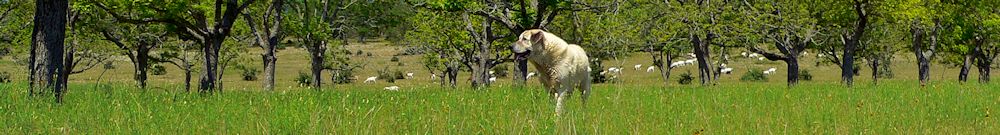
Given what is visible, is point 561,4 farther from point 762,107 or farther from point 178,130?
point 178,130

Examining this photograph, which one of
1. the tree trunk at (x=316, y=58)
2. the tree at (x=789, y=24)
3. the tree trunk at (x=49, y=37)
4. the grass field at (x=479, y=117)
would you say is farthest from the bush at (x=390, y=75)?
the tree trunk at (x=49, y=37)

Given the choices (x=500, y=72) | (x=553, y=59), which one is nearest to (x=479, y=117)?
(x=553, y=59)

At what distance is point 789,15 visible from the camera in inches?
1040

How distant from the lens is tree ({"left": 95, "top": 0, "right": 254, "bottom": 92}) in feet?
50.9

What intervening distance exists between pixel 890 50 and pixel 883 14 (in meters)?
32.8

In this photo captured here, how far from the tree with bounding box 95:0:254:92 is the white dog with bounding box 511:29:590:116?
583 cm

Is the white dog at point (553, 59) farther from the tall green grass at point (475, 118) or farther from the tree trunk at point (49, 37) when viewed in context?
the tree trunk at point (49, 37)

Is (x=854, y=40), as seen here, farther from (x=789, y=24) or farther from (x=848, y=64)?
(x=789, y=24)

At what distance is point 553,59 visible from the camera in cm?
933

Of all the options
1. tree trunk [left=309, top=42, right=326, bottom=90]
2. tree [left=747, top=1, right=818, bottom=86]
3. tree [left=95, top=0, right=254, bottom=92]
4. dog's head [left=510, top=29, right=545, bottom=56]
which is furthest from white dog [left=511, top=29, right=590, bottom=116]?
tree trunk [left=309, top=42, right=326, bottom=90]

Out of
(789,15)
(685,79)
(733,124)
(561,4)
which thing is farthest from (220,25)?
(685,79)

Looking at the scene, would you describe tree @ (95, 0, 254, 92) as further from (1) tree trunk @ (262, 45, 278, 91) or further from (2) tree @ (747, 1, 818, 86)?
(2) tree @ (747, 1, 818, 86)

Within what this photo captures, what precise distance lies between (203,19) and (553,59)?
10.7 m

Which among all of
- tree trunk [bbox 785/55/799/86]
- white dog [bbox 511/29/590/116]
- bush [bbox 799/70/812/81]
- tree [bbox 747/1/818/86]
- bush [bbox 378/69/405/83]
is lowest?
bush [bbox 799/70/812/81]
